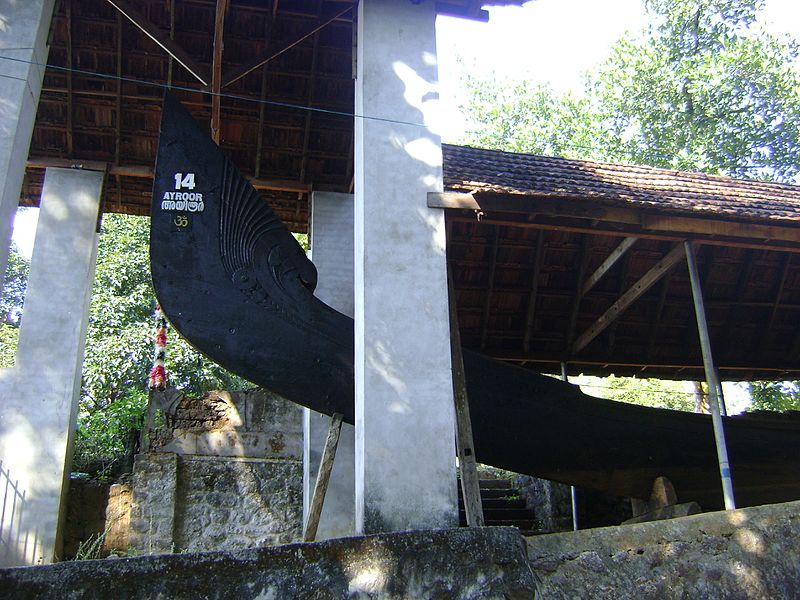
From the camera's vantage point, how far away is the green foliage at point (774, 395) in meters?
14.1

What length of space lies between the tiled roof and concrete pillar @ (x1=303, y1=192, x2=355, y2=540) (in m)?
1.51

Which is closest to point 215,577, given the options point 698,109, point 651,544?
point 651,544

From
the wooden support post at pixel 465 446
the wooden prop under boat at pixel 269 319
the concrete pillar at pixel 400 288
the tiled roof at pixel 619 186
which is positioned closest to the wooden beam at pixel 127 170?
the wooden prop under boat at pixel 269 319

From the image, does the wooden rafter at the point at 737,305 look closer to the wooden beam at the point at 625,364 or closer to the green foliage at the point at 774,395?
the wooden beam at the point at 625,364

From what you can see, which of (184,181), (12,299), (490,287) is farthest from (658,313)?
(12,299)

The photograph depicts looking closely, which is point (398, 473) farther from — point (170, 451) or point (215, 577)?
point (170, 451)

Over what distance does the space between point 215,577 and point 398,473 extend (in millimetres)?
1363

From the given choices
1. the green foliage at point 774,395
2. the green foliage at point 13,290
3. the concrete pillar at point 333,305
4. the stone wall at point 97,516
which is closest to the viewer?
the concrete pillar at point 333,305

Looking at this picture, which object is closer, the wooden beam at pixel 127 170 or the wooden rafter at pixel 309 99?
the wooden rafter at pixel 309 99

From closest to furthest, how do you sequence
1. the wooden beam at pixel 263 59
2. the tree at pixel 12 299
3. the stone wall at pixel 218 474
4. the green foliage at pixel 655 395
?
the wooden beam at pixel 263 59
the stone wall at pixel 218 474
the tree at pixel 12 299
the green foliage at pixel 655 395

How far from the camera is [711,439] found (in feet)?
24.5

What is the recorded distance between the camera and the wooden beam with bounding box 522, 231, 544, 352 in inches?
303

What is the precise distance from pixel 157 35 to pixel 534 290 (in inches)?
174

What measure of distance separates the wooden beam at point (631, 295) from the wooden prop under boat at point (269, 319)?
3.39 ft
